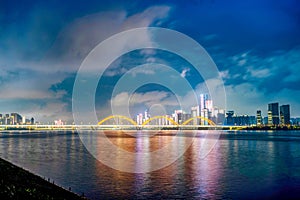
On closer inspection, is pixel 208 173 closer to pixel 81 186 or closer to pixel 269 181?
pixel 269 181

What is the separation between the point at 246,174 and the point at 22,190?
1812 centimetres

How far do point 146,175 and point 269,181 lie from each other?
943cm

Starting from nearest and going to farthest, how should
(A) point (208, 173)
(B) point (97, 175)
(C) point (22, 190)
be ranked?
(C) point (22, 190), (B) point (97, 175), (A) point (208, 173)

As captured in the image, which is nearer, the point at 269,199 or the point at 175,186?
the point at 269,199

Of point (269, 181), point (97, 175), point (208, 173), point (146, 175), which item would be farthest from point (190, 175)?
point (97, 175)

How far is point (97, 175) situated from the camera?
23.1 m

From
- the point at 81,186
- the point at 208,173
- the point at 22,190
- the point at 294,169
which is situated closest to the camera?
the point at 22,190

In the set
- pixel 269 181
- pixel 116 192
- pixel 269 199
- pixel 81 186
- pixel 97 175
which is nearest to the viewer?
pixel 269 199

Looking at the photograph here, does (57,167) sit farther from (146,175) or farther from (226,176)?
(226,176)

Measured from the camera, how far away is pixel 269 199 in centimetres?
1636

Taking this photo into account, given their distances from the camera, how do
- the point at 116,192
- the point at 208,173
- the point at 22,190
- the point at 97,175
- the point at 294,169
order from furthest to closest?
the point at 294,169
the point at 208,173
the point at 97,175
the point at 116,192
the point at 22,190

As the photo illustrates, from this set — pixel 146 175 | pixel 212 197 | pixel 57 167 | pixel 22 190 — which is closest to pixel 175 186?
pixel 212 197

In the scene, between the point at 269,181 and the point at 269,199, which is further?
the point at 269,181

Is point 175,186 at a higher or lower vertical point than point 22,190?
lower
